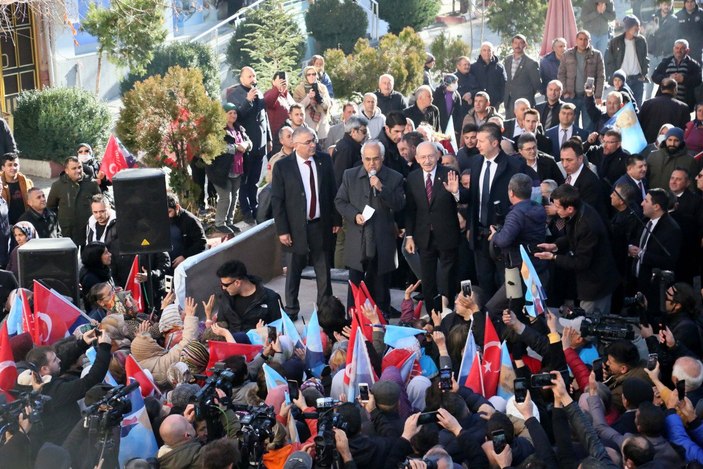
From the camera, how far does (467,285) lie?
32.8ft

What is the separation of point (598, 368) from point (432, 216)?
3.19 meters

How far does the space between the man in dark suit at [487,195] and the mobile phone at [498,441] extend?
4.05 meters

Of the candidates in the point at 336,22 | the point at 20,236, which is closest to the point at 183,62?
the point at 336,22

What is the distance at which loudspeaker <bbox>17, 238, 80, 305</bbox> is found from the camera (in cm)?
1141

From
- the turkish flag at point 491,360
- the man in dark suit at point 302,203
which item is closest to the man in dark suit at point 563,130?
the man in dark suit at point 302,203

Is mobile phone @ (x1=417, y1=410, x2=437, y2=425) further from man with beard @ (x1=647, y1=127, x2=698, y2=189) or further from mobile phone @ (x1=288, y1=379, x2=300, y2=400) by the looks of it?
man with beard @ (x1=647, y1=127, x2=698, y2=189)

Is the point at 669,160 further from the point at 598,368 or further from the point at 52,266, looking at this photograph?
the point at 52,266

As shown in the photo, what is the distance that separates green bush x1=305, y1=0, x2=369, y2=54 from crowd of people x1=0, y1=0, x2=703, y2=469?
9.96 meters

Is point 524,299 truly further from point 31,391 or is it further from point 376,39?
point 376,39

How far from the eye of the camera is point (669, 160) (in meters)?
13.1

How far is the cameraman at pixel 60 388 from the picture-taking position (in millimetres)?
8594

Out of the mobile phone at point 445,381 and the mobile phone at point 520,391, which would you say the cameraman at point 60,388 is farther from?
the mobile phone at point 520,391

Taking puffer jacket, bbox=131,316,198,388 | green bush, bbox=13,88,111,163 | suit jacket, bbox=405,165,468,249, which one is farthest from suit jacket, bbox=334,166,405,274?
green bush, bbox=13,88,111,163

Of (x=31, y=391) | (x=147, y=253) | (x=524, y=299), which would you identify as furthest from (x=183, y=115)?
(x=31, y=391)
